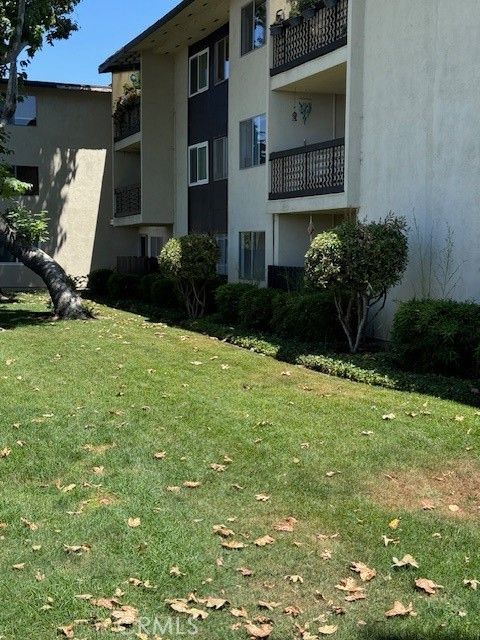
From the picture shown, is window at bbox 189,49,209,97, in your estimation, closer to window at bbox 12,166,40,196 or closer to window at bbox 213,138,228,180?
window at bbox 213,138,228,180

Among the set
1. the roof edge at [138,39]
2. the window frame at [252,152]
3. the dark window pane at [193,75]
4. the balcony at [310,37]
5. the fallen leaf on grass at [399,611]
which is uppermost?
the roof edge at [138,39]

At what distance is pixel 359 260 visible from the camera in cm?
1345

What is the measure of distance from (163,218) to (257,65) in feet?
27.3

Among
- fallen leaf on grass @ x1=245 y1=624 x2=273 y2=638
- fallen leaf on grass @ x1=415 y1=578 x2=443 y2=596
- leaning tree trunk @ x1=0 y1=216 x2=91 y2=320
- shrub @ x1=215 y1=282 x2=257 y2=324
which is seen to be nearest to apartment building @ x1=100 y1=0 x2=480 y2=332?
shrub @ x1=215 y1=282 x2=257 y2=324

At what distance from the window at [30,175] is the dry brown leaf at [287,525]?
28.9 metres

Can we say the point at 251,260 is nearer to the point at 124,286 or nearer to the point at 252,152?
the point at 252,152

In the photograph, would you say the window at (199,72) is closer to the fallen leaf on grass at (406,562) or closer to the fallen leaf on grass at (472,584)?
the fallen leaf on grass at (406,562)

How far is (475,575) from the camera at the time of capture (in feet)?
17.8

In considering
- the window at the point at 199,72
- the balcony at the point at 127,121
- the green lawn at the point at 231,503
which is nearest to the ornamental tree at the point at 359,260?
the green lawn at the point at 231,503

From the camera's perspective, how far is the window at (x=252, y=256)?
20.7 meters

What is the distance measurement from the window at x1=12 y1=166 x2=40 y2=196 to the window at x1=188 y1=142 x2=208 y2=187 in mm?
9902

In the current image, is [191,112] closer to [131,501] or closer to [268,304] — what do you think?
[268,304]

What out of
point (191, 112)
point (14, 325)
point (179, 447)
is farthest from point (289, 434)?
point (191, 112)

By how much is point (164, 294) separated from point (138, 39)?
8.24 m
